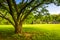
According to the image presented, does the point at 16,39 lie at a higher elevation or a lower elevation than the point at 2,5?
lower

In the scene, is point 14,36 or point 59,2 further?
point 14,36

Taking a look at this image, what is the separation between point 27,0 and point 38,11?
1799mm

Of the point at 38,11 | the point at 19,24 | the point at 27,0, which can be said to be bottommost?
the point at 19,24

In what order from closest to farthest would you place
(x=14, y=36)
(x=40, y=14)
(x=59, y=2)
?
(x=59, y=2) < (x=14, y=36) < (x=40, y=14)

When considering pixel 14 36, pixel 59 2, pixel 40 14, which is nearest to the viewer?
pixel 59 2

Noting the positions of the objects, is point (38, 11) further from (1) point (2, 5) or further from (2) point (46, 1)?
(1) point (2, 5)

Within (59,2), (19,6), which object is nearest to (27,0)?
(19,6)

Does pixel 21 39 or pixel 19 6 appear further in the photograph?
pixel 19 6

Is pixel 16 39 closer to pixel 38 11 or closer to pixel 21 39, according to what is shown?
pixel 21 39

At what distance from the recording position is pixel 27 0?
1834 cm

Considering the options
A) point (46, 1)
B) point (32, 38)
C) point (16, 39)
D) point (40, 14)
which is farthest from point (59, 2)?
point (16, 39)

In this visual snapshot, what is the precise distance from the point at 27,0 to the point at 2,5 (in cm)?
279

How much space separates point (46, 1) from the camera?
16969 millimetres

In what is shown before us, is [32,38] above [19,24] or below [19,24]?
below
